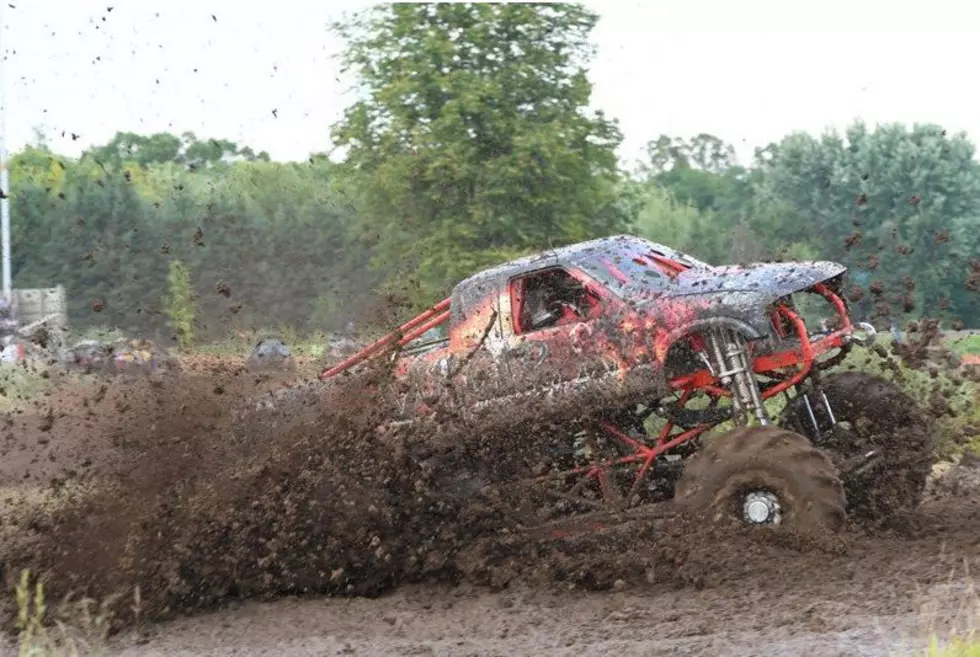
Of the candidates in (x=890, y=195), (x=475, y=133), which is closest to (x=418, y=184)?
(x=475, y=133)

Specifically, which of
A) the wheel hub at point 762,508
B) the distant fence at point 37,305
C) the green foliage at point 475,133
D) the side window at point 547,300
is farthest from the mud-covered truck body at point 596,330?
the distant fence at point 37,305

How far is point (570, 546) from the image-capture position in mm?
8914

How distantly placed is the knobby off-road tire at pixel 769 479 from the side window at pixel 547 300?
1457mm

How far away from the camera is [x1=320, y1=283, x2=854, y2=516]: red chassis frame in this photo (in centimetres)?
891

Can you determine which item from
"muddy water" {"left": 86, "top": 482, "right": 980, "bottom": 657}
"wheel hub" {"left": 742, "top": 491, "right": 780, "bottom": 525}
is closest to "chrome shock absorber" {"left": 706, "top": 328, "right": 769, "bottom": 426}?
"wheel hub" {"left": 742, "top": 491, "right": 780, "bottom": 525}

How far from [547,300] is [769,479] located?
216 centimetres

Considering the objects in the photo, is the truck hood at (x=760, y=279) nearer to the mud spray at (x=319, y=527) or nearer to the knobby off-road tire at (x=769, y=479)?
the knobby off-road tire at (x=769, y=479)

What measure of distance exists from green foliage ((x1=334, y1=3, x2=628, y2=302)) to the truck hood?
18434 millimetres

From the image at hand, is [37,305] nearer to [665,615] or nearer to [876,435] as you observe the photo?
[876,435]

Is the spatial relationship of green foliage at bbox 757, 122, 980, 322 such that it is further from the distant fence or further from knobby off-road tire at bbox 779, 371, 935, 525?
knobby off-road tire at bbox 779, 371, 935, 525

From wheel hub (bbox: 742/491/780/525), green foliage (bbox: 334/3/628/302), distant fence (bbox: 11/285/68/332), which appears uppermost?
green foliage (bbox: 334/3/628/302)

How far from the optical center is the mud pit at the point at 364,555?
755cm

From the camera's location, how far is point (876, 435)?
979 centimetres

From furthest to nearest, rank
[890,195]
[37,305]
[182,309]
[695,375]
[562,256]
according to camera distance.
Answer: [890,195]
[37,305]
[182,309]
[562,256]
[695,375]
